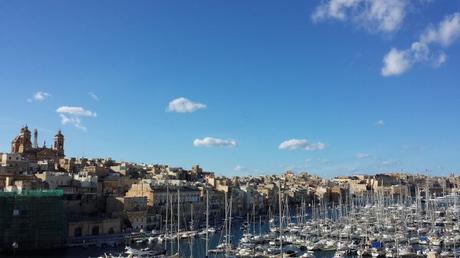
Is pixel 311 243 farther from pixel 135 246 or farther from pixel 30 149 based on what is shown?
pixel 30 149

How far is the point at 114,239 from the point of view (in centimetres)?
5075

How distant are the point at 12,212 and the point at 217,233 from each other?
2389 centimetres

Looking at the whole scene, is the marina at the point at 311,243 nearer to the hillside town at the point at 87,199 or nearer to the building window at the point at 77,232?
the hillside town at the point at 87,199

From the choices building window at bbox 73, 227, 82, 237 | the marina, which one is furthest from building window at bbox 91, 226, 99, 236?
the marina

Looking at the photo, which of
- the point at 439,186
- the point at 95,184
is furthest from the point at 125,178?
the point at 439,186

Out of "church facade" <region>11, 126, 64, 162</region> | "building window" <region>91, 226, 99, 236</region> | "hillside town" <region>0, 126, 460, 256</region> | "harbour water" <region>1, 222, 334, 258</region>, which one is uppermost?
"church facade" <region>11, 126, 64, 162</region>

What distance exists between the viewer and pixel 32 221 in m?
46.0

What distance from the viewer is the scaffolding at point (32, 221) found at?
4475cm

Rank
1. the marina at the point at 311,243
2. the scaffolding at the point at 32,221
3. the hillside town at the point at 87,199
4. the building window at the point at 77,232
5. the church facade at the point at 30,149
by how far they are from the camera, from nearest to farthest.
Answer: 1. the marina at the point at 311,243
2. the scaffolding at the point at 32,221
3. the hillside town at the point at 87,199
4. the building window at the point at 77,232
5. the church facade at the point at 30,149

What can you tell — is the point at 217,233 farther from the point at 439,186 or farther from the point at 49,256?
the point at 439,186

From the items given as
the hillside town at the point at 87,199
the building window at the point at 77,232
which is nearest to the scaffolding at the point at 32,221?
the hillside town at the point at 87,199

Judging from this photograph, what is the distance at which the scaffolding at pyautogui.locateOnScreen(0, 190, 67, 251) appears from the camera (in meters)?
44.8

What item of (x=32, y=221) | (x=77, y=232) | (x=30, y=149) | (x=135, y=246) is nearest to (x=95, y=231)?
(x=77, y=232)

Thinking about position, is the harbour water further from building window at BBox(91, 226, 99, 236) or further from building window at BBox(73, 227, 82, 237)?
building window at BBox(91, 226, 99, 236)
